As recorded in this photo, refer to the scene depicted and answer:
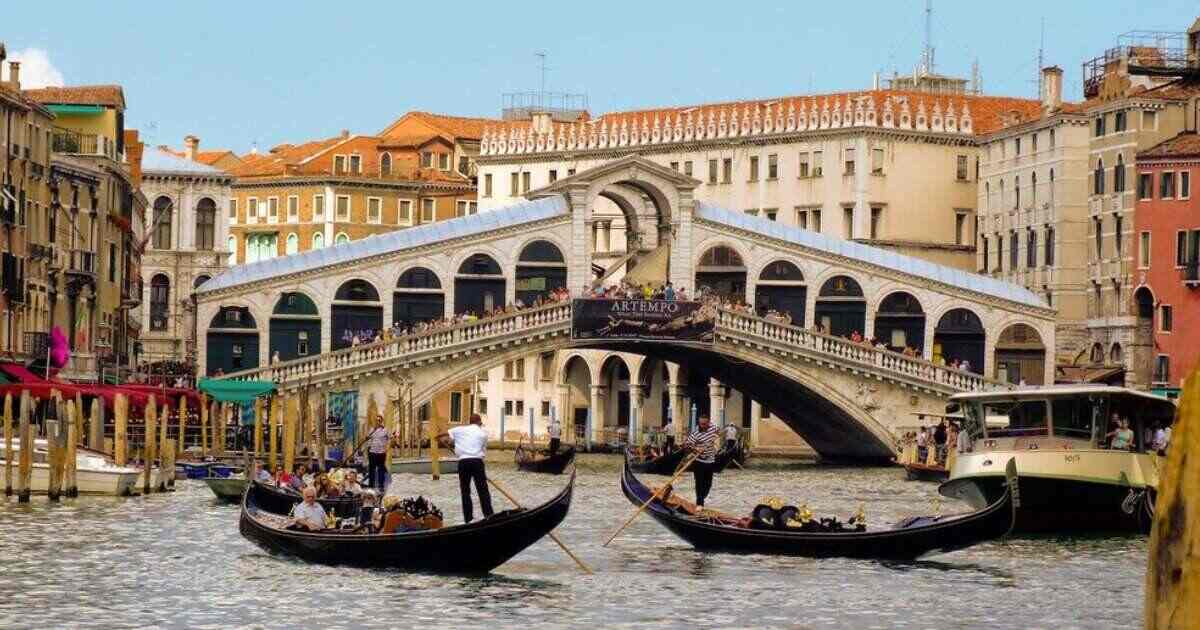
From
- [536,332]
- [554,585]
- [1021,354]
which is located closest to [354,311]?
[536,332]

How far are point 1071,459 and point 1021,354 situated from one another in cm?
2984

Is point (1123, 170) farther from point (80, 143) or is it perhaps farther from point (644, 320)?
point (80, 143)

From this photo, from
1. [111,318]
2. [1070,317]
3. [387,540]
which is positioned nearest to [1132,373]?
[1070,317]

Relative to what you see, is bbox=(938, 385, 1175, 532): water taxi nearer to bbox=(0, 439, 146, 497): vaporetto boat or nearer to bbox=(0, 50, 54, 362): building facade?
bbox=(0, 439, 146, 497): vaporetto boat

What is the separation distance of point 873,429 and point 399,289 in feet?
36.0

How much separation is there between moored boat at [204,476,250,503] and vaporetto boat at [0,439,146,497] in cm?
111

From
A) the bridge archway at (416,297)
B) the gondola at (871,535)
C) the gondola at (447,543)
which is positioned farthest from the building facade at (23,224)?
the gondola at (447,543)

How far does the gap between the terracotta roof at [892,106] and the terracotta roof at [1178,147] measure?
10589 mm

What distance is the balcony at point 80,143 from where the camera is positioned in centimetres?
5359

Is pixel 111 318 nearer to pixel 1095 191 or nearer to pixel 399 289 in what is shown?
pixel 399 289

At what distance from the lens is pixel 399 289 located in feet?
182

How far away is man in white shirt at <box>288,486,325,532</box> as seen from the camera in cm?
2155

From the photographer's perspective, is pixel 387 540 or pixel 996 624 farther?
pixel 387 540

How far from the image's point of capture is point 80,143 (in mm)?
54375
